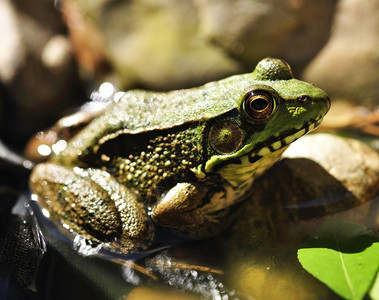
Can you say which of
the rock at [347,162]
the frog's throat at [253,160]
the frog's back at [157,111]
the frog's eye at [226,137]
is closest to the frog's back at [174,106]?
the frog's back at [157,111]

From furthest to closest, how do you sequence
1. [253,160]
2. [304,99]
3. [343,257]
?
[253,160], [304,99], [343,257]

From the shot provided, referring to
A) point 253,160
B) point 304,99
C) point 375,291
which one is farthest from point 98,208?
point 375,291

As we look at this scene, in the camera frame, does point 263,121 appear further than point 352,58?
No

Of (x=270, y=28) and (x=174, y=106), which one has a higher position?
(x=270, y=28)

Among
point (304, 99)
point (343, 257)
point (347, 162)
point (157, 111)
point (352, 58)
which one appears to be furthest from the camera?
point (352, 58)

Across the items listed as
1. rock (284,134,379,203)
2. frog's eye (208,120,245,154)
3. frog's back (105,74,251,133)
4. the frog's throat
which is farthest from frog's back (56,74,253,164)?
rock (284,134,379,203)

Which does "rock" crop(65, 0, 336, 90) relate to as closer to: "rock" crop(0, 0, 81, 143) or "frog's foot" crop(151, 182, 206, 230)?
"rock" crop(0, 0, 81, 143)

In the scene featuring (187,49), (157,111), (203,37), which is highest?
(203,37)

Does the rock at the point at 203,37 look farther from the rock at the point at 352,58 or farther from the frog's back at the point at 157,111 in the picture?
the frog's back at the point at 157,111

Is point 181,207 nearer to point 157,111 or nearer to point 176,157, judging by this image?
point 176,157
